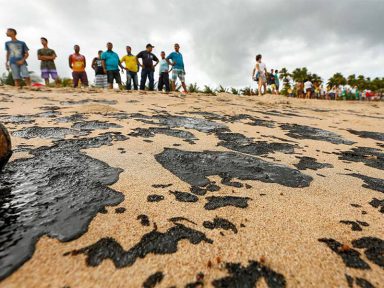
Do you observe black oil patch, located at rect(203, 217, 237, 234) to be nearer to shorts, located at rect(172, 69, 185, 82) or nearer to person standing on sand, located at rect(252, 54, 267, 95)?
shorts, located at rect(172, 69, 185, 82)

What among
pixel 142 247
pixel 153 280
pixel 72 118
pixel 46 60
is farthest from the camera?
pixel 46 60

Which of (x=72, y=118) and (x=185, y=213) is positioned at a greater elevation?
(x=72, y=118)

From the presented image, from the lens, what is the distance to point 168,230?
1154 mm

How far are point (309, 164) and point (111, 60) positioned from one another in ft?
21.3

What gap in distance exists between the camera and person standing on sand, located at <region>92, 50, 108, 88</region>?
25.1 feet

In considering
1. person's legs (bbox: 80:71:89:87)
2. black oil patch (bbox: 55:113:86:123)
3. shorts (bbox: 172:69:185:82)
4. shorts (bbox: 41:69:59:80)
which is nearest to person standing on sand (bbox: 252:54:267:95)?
shorts (bbox: 172:69:185:82)

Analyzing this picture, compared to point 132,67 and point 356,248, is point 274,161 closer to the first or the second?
point 356,248

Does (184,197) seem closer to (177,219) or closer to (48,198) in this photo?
(177,219)

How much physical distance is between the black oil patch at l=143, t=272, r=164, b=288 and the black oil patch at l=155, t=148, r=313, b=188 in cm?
74

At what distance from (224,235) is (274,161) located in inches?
45.6

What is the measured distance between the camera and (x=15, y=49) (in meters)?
6.09

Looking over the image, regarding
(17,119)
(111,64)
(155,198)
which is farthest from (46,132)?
(111,64)

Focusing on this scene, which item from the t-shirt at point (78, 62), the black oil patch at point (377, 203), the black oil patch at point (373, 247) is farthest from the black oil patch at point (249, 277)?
the t-shirt at point (78, 62)

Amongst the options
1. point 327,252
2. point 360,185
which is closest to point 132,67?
point 360,185
